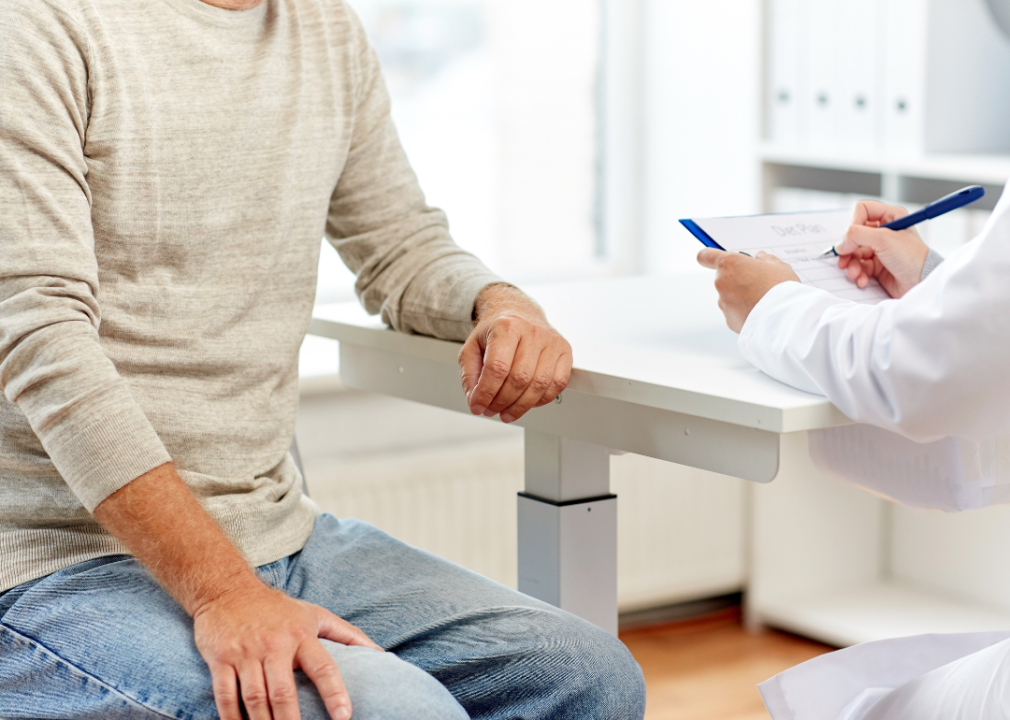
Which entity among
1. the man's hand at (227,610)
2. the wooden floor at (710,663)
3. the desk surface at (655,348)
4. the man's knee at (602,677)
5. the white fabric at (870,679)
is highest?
the desk surface at (655,348)

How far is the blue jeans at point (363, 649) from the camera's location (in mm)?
926

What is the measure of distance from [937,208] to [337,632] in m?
0.67

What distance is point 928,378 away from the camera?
92cm

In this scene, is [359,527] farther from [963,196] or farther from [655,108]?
[655,108]

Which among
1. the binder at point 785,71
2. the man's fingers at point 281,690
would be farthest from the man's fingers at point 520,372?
the binder at point 785,71

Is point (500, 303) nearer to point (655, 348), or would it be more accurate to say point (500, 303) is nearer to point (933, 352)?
point (655, 348)

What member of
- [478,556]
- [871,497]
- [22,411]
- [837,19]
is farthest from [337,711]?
[871,497]

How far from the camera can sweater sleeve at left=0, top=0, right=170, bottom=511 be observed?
98 cm

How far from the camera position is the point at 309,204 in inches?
49.4

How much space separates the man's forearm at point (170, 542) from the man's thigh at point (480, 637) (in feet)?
0.54

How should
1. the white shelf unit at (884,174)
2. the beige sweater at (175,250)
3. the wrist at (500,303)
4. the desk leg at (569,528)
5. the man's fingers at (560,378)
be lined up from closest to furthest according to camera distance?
the beige sweater at (175,250) < the man's fingers at (560,378) < the wrist at (500,303) < the desk leg at (569,528) < the white shelf unit at (884,174)

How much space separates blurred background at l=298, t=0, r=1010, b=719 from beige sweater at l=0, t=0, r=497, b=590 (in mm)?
953

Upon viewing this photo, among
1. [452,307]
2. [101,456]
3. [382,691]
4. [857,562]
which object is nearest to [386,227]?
[452,307]

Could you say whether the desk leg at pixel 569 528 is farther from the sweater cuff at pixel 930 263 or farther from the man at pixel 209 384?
the sweater cuff at pixel 930 263
